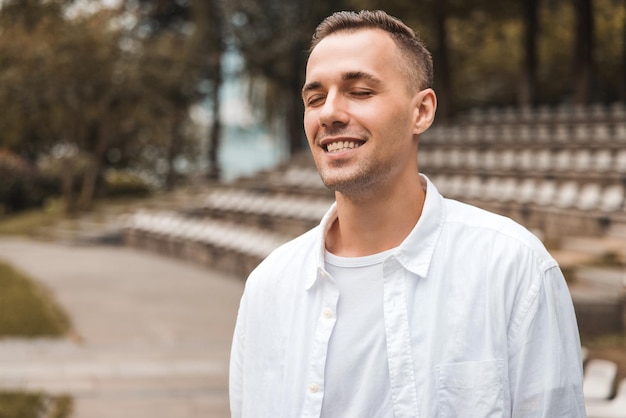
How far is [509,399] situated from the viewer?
1.67 meters

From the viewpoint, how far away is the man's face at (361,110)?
5.81 feet

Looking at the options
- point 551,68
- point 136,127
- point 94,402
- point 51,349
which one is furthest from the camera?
point 136,127

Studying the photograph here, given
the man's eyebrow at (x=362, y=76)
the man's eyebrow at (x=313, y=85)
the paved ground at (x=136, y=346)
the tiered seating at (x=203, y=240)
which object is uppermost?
the man's eyebrow at (x=362, y=76)

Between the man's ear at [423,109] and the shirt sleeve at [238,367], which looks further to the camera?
the shirt sleeve at [238,367]

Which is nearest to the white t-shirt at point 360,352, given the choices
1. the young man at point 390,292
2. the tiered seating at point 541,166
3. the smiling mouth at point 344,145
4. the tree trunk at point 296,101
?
the young man at point 390,292

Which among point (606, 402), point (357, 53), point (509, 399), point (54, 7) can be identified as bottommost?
point (606, 402)

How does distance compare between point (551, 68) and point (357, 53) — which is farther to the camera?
point (551, 68)

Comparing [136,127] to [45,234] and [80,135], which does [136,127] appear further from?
[45,234]

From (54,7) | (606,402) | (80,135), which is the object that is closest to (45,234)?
(80,135)

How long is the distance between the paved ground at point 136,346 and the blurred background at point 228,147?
0.14 feet

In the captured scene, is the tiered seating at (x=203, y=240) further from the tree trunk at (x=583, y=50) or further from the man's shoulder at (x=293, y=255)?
the man's shoulder at (x=293, y=255)

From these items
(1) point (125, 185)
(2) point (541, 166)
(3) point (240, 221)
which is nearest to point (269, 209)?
(3) point (240, 221)

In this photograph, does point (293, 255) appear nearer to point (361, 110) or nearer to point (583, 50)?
point (361, 110)

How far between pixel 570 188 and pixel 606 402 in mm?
6768
